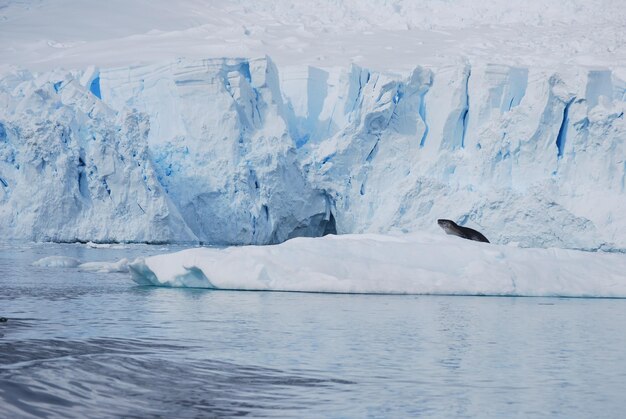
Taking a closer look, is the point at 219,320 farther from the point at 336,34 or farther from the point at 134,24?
the point at 134,24

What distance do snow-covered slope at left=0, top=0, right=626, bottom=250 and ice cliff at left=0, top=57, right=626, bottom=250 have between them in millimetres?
40

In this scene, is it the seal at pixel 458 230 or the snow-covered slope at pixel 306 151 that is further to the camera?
the snow-covered slope at pixel 306 151

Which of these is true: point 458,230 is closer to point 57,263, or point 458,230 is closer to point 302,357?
point 57,263

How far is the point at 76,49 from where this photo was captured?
107 feet

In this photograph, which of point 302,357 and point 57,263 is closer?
point 302,357

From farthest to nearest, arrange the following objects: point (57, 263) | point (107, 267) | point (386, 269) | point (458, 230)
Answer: point (458, 230)
point (57, 263)
point (107, 267)
point (386, 269)

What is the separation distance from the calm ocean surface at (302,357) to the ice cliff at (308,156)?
1283 centimetres

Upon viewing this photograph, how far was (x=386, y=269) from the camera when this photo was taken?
8648mm

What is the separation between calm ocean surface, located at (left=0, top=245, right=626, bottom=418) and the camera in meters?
3.37

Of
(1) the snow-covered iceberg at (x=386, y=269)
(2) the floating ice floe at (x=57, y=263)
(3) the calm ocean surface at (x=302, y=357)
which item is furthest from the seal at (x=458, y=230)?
(2) the floating ice floe at (x=57, y=263)

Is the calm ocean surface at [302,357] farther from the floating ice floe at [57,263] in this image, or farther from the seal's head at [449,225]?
the seal's head at [449,225]

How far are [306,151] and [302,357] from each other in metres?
19.6

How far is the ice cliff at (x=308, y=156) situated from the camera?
66.6 feet

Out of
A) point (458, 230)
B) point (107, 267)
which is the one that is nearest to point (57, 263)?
point (107, 267)
